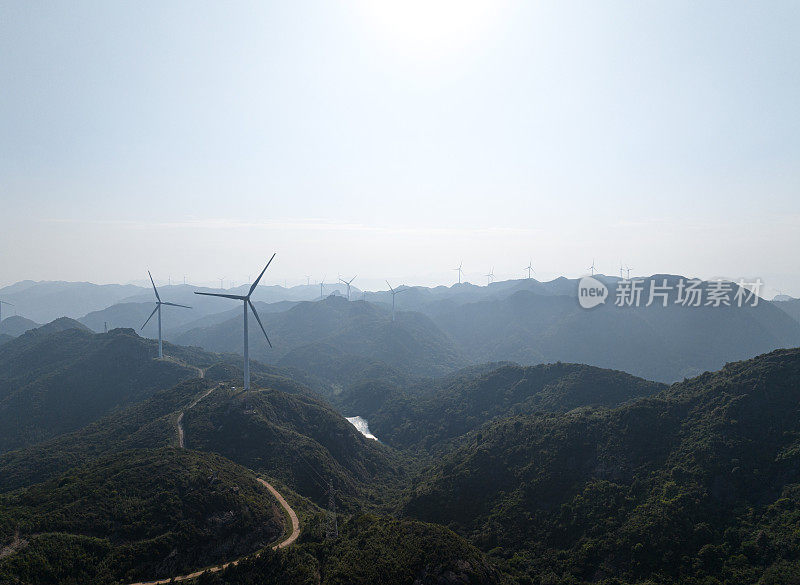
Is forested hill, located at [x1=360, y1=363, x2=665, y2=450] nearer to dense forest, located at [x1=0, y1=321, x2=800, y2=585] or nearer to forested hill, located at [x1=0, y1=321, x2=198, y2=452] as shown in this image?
dense forest, located at [x1=0, y1=321, x2=800, y2=585]

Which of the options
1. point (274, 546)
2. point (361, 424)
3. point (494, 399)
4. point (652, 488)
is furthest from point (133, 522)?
point (361, 424)

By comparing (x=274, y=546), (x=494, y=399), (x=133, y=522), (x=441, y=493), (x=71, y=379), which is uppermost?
(x=133, y=522)

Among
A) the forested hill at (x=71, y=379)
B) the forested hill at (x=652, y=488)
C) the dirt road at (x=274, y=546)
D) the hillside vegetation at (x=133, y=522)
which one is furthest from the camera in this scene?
the forested hill at (x=71, y=379)

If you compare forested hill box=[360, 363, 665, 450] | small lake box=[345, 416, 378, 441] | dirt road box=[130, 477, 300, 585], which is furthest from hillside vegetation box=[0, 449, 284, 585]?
small lake box=[345, 416, 378, 441]

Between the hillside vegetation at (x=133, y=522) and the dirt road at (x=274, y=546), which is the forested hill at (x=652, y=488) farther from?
the hillside vegetation at (x=133, y=522)

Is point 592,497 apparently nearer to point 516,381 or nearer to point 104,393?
point 516,381

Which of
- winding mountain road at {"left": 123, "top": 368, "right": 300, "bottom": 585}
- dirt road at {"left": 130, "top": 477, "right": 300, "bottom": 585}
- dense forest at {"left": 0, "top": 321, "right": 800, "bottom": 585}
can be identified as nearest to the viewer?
dirt road at {"left": 130, "top": 477, "right": 300, "bottom": 585}

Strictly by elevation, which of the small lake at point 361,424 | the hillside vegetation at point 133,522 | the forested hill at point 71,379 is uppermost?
the hillside vegetation at point 133,522

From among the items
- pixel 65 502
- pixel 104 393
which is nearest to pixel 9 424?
pixel 104 393

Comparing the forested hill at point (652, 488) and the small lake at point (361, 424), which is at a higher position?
the forested hill at point (652, 488)

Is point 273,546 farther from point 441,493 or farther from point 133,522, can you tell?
point 441,493

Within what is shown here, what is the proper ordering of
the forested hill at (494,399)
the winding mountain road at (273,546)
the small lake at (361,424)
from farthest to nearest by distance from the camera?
the small lake at (361,424), the forested hill at (494,399), the winding mountain road at (273,546)

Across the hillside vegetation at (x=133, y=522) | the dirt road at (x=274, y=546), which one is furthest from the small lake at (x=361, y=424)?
the hillside vegetation at (x=133, y=522)
